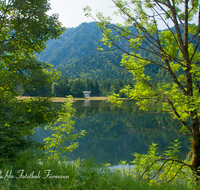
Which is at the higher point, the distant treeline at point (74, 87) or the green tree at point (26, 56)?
the green tree at point (26, 56)

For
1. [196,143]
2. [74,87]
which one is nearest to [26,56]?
[196,143]

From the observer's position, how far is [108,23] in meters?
4.72

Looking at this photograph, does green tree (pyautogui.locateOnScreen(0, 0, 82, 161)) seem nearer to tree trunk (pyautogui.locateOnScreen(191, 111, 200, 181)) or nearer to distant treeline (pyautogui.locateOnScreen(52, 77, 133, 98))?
tree trunk (pyautogui.locateOnScreen(191, 111, 200, 181))

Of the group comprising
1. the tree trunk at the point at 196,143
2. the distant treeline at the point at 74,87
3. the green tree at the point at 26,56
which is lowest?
the distant treeline at the point at 74,87

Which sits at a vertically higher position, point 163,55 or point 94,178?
point 163,55

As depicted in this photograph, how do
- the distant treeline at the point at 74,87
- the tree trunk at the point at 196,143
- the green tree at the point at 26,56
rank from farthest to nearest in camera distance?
the distant treeline at the point at 74,87 → the green tree at the point at 26,56 → the tree trunk at the point at 196,143

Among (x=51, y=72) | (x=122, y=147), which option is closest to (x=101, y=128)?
(x=122, y=147)

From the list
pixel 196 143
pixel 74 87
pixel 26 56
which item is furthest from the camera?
pixel 74 87

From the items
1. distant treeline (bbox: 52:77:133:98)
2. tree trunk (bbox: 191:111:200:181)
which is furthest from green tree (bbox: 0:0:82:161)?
distant treeline (bbox: 52:77:133:98)

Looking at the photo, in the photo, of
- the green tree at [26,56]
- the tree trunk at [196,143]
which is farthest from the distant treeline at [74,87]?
the tree trunk at [196,143]

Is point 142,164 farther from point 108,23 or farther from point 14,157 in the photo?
point 108,23

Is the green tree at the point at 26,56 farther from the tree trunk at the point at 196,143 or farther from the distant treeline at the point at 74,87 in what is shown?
the distant treeline at the point at 74,87

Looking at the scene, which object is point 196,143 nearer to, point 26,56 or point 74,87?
point 26,56

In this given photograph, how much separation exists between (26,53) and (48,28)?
4.96 ft
